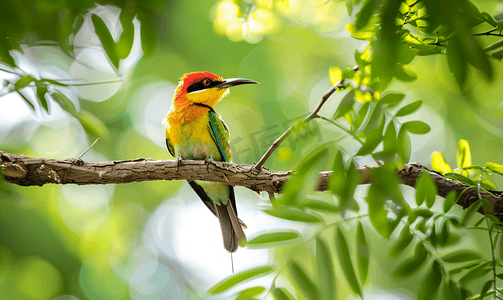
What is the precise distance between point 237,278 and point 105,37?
151 cm

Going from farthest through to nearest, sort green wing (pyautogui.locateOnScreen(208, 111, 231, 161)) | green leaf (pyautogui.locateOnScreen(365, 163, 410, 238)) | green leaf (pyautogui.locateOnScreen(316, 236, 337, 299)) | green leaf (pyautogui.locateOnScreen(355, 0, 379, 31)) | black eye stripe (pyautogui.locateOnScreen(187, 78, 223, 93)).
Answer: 1. black eye stripe (pyautogui.locateOnScreen(187, 78, 223, 93))
2. green wing (pyautogui.locateOnScreen(208, 111, 231, 161))
3. green leaf (pyautogui.locateOnScreen(316, 236, 337, 299))
4. green leaf (pyautogui.locateOnScreen(365, 163, 410, 238))
5. green leaf (pyautogui.locateOnScreen(355, 0, 379, 31))

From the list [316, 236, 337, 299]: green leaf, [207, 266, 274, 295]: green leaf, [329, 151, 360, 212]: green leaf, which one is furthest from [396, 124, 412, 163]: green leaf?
[207, 266, 274, 295]: green leaf

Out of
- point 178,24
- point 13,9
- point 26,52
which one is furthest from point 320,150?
point 178,24

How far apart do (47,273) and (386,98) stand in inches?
407

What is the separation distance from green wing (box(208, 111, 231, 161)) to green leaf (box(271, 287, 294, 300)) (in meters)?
2.91

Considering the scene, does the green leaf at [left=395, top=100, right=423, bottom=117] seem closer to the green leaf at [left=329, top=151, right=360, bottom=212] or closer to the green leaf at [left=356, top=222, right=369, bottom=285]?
the green leaf at [left=329, top=151, right=360, bottom=212]

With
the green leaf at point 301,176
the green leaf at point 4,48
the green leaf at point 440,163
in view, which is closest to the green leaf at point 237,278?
the green leaf at point 301,176

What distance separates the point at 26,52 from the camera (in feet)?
6.23

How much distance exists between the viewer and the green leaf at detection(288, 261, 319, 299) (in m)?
1.97

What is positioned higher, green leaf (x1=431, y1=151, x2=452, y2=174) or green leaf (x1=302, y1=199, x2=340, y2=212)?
green leaf (x1=431, y1=151, x2=452, y2=174)

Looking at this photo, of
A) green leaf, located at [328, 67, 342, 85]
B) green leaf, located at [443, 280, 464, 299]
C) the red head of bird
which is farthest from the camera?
the red head of bird

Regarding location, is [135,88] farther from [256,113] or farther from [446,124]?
[446,124]

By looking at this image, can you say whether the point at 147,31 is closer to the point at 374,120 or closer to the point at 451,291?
the point at 374,120

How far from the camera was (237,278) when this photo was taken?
2.03 meters
